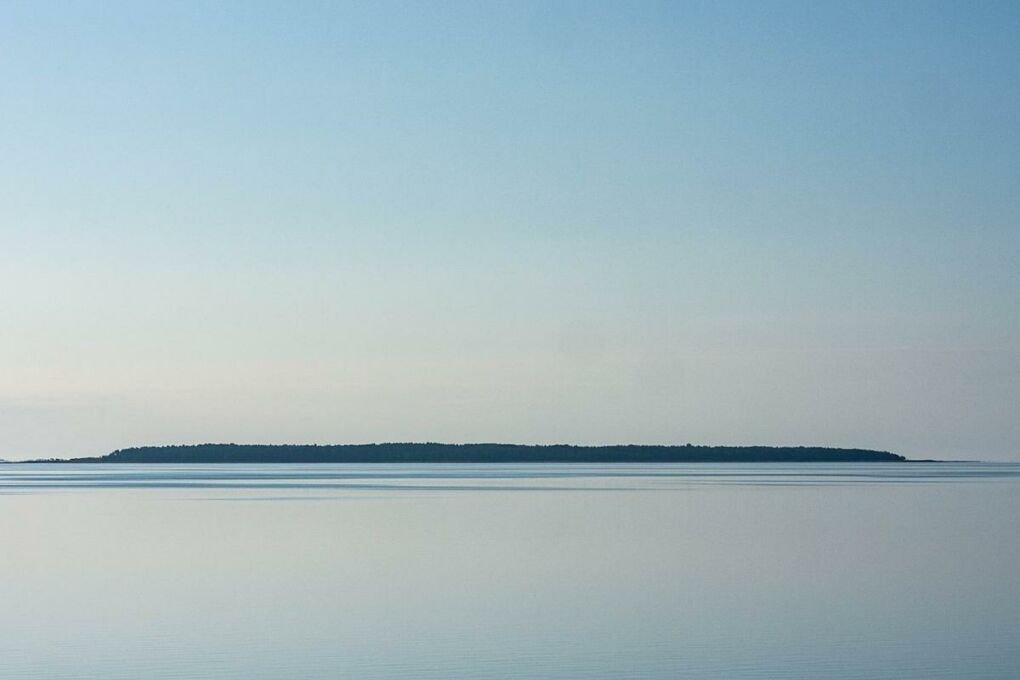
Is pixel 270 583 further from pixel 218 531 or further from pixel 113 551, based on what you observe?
pixel 218 531

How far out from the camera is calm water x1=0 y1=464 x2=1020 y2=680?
1460cm

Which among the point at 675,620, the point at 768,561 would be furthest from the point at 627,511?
the point at 675,620

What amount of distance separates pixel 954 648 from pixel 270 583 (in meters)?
10.2

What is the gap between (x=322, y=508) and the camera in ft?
139

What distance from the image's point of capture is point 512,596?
777 inches

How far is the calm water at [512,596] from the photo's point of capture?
14602mm

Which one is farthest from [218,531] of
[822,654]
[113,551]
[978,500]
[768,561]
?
[978,500]

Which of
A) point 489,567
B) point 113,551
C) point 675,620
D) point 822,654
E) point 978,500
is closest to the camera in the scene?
point 822,654

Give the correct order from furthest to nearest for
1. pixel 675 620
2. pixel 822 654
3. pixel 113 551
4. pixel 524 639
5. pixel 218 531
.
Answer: pixel 218 531 → pixel 113 551 → pixel 675 620 → pixel 524 639 → pixel 822 654

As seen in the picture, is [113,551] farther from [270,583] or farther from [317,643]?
[317,643]

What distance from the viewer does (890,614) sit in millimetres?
17906

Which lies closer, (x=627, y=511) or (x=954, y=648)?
(x=954, y=648)

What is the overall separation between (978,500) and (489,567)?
1114 inches

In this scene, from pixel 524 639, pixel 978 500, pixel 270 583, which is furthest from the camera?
pixel 978 500
